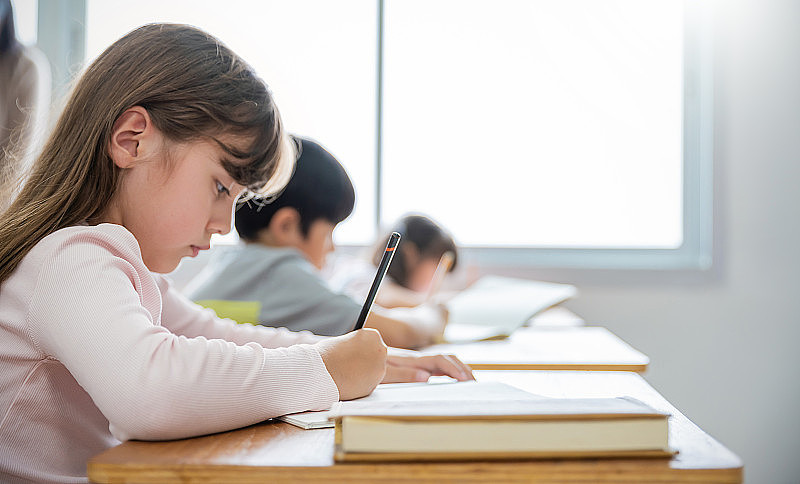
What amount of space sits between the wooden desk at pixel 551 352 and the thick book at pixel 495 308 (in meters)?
0.04

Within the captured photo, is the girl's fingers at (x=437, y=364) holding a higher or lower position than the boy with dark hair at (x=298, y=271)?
lower

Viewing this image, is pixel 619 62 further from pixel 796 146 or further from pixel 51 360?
pixel 51 360

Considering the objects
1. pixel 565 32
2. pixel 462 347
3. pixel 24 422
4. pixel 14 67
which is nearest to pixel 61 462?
pixel 24 422

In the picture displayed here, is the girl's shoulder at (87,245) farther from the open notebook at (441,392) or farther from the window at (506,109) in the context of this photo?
the window at (506,109)

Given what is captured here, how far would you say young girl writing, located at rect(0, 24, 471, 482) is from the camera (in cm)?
65

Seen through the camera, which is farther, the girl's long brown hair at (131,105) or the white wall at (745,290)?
the white wall at (745,290)

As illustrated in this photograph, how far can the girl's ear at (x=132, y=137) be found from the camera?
0.90 meters

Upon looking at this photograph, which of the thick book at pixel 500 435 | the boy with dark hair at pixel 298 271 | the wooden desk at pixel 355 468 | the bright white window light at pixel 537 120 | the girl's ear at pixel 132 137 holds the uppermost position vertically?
the bright white window light at pixel 537 120

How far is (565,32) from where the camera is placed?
2.72 m

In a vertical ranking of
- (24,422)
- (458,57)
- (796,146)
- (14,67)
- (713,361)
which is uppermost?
(458,57)

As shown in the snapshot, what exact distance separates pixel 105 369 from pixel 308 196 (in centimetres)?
111

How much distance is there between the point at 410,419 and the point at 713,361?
2.25 meters

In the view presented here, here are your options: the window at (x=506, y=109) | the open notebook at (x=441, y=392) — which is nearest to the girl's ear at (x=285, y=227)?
the open notebook at (x=441, y=392)

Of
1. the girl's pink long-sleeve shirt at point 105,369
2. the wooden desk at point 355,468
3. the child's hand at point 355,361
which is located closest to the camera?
the wooden desk at point 355,468
